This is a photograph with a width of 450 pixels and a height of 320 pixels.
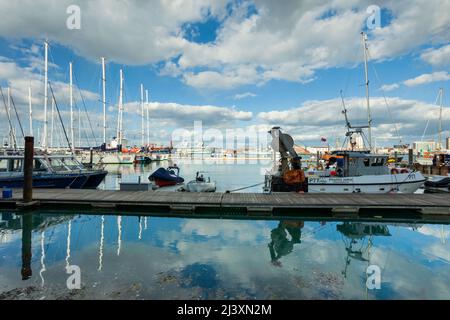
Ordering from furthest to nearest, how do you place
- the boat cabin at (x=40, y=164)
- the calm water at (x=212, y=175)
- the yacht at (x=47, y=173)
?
1. the calm water at (x=212, y=175)
2. the boat cabin at (x=40, y=164)
3. the yacht at (x=47, y=173)

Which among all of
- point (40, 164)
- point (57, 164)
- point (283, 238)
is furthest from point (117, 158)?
point (283, 238)

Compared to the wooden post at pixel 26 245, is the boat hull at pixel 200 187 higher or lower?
higher

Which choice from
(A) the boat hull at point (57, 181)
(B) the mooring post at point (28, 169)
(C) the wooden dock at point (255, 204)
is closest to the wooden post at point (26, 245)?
(B) the mooring post at point (28, 169)

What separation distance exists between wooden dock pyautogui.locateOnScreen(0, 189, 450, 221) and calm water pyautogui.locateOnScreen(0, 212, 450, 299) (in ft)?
3.89

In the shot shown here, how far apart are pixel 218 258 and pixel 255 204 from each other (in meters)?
6.73

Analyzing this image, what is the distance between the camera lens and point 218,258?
9.63m

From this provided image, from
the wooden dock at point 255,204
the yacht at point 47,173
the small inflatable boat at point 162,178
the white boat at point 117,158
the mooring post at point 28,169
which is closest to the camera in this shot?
the wooden dock at point 255,204

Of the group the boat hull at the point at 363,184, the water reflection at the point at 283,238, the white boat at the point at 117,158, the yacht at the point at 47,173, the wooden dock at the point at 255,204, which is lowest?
the water reflection at the point at 283,238

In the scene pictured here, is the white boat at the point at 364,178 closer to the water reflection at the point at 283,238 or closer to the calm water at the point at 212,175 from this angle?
the water reflection at the point at 283,238

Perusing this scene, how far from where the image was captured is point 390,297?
699 centimetres

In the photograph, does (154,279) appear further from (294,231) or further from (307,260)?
(294,231)

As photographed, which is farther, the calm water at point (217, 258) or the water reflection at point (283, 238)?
the water reflection at point (283, 238)

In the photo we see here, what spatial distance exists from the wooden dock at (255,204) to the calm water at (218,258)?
119cm

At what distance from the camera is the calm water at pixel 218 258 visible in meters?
7.19
